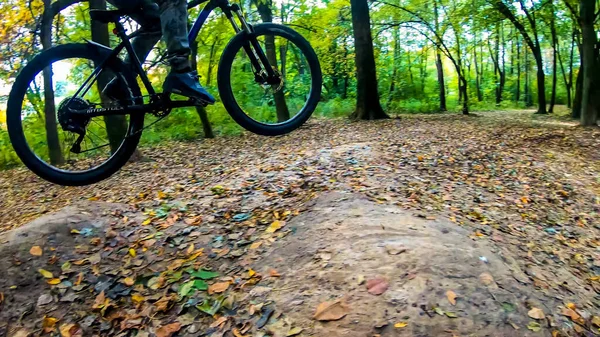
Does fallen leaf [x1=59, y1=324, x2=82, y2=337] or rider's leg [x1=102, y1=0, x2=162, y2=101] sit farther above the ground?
rider's leg [x1=102, y1=0, x2=162, y2=101]

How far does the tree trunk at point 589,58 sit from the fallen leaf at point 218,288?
42.1 feet

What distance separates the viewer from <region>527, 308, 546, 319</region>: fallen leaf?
3805 mm

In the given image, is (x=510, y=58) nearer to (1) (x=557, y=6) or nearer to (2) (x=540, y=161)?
(1) (x=557, y=6)

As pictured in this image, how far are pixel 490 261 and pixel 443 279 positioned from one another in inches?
29.2

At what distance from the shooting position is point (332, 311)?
3.57 m

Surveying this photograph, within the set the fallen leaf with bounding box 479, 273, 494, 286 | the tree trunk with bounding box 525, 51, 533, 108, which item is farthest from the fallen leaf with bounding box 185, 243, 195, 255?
the tree trunk with bounding box 525, 51, 533, 108

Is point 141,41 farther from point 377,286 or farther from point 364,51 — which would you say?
point 364,51

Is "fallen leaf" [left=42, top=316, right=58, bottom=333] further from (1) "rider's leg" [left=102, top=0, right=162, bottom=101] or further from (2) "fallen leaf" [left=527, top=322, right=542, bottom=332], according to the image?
(2) "fallen leaf" [left=527, top=322, right=542, bottom=332]

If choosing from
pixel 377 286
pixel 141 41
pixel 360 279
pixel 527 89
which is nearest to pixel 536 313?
pixel 377 286

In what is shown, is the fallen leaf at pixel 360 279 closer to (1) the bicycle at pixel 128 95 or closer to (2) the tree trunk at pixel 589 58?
(1) the bicycle at pixel 128 95

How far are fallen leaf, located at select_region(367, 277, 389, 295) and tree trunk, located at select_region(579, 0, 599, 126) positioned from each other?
39.7 ft

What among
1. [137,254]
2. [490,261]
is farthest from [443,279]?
[137,254]

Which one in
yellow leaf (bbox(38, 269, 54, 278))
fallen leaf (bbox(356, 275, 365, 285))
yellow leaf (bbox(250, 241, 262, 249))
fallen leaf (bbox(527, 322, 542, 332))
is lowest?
fallen leaf (bbox(527, 322, 542, 332))

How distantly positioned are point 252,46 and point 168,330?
2454 mm
